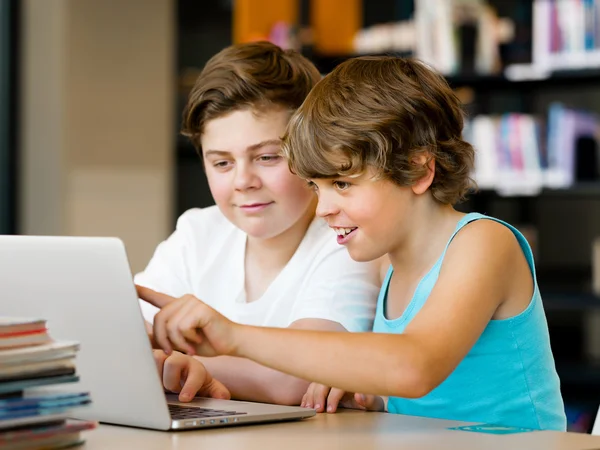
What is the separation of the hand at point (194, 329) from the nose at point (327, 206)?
10.7 inches

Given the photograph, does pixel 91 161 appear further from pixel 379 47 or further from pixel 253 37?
pixel 379 47

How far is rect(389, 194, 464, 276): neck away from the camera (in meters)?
1.43

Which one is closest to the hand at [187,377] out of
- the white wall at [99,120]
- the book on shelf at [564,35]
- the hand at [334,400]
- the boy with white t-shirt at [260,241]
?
the boy with white t-shirt at [260,241]

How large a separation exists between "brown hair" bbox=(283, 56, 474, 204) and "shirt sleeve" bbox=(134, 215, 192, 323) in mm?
472

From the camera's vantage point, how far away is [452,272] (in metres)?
1.24

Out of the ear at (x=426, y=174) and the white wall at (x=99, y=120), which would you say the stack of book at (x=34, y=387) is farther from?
the white wall at (x=99, y=120)

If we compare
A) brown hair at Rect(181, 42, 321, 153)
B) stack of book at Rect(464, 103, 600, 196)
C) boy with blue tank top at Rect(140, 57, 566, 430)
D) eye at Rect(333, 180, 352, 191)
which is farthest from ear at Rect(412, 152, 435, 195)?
stack of book at Rect(464, 103, 600, 196)

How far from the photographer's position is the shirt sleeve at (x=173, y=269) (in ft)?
5.84

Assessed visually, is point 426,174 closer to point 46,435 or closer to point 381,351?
point 381,351

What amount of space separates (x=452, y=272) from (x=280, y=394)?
1.16 feet

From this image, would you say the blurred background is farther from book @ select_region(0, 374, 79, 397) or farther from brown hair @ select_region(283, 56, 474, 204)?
book @ select_region(0, 374, 79, 397)

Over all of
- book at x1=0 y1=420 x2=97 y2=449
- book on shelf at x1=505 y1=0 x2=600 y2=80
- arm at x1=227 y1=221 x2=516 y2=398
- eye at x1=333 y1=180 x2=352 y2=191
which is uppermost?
book on shelf at x1=505 y1=0 x2=600 y2=80

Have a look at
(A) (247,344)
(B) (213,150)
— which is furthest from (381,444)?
(B) (213,150)

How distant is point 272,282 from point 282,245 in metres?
0.07
